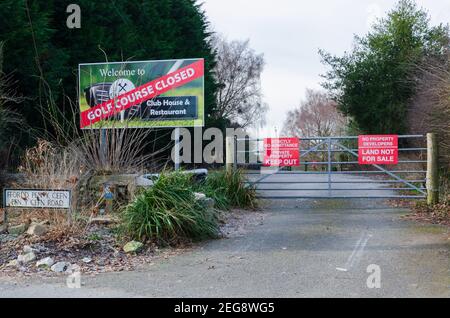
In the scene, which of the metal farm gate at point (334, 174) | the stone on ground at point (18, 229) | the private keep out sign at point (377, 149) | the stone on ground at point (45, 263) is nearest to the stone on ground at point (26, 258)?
the stone on ground at point (45, 263)

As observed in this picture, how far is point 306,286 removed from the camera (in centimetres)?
619

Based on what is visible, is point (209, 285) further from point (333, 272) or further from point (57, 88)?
point (57, 88)

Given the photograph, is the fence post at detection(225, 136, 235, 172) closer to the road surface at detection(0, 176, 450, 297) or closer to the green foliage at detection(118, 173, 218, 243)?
the road surface at detection(0, 176, 450, 297)

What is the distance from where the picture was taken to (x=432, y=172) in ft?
42.3

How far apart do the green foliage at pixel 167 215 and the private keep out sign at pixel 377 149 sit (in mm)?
5757

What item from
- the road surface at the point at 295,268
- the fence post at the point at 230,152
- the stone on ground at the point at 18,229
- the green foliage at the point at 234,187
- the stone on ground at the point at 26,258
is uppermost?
the fence post at the point at 230,152

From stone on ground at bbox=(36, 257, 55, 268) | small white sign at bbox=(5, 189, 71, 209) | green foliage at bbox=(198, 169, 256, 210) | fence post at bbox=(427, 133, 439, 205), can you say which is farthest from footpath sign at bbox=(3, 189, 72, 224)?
fence post at bbox=(427, 133, 439, 205)

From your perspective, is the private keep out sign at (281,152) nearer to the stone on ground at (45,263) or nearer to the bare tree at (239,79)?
the stone on ground at (45,263)

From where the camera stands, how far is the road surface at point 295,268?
6062 mm

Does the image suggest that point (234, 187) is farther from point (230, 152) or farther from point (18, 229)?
point (18, 229)

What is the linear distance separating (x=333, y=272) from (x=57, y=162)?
568 centimetres

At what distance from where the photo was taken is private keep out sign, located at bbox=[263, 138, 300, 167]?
14.2 metres

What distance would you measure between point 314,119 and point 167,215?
156ft

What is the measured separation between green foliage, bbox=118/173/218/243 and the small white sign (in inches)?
40.0
